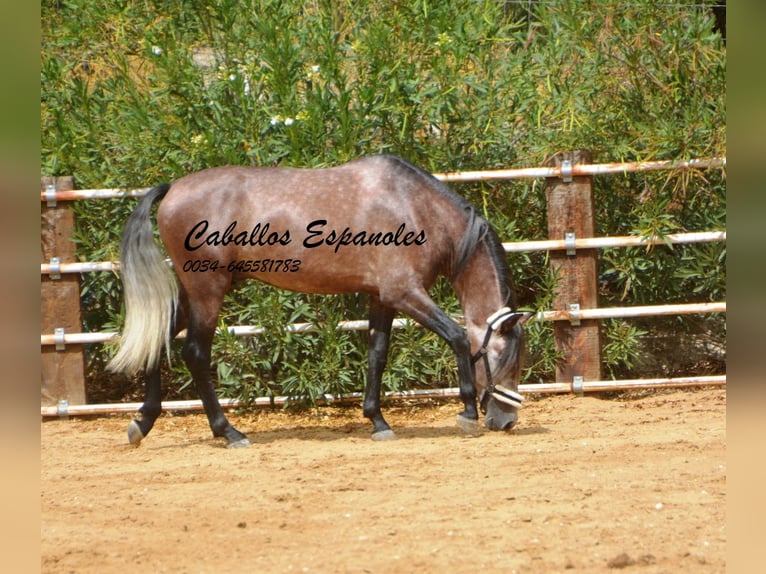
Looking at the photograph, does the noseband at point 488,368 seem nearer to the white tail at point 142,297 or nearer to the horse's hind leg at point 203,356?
the horse's hind leg at point 203,356

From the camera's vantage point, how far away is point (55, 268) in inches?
223

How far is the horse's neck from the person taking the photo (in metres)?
4.83

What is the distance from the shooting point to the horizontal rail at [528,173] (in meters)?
5.61

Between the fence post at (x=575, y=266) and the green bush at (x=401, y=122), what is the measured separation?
126 mm

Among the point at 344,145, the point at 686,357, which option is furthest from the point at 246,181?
the point at 686,357

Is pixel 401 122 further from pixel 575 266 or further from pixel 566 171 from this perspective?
pixel 575 266

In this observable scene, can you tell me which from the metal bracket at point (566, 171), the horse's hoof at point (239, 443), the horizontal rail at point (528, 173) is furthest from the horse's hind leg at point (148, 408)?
the metal bracket at point (566, 171)

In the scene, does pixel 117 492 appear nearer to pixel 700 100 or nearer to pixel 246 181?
pixel 246 181

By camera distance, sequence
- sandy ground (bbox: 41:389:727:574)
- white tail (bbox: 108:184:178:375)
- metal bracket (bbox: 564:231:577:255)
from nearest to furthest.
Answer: sandy ground (bbox: 41:389:727:574)
white tail (bbox: 108:184:178:375)
metal bracket (bbox: 564:231:577:255)

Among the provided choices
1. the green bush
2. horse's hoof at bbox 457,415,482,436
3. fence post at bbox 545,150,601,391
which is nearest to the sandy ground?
A: horse's hoof at bbox 457,415,482,436

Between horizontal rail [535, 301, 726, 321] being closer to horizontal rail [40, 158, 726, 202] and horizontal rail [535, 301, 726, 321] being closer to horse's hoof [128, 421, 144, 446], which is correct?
horizontal rail [40, 158, 726, 202]

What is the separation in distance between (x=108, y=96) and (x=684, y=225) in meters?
4.00

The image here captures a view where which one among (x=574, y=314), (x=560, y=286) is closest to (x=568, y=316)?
(x=574, y=314)

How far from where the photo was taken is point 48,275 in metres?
5.73
